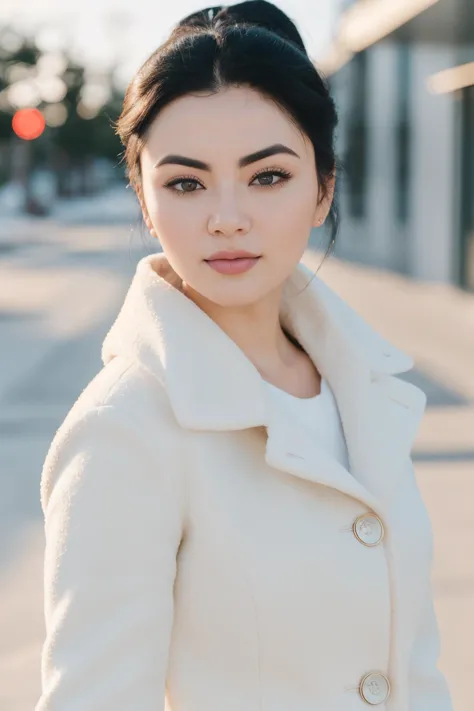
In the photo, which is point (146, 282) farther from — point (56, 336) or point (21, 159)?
point (21, 159)

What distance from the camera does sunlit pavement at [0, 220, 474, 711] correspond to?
13.1ft

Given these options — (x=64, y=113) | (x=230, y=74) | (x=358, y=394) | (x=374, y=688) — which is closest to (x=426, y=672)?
(x=374, y=688)

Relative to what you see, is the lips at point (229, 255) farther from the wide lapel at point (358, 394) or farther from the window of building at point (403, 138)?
the window of building at point (403, 138)

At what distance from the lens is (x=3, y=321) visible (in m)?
12.2

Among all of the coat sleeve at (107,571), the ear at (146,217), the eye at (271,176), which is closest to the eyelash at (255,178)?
the eye at (271,176)

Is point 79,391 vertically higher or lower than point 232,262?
lower

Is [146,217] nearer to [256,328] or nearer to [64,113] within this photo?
[256,328]

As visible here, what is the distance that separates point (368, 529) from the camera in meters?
1.56

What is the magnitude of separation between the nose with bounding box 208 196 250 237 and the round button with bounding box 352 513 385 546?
44cm

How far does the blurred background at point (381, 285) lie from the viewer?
4.38 meters

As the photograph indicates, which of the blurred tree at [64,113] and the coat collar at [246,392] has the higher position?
the coat collar at [246,392]

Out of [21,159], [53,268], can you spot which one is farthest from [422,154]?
[21,159]

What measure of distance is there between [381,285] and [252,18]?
15.0 metres

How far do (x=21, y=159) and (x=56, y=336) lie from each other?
1577 inches
